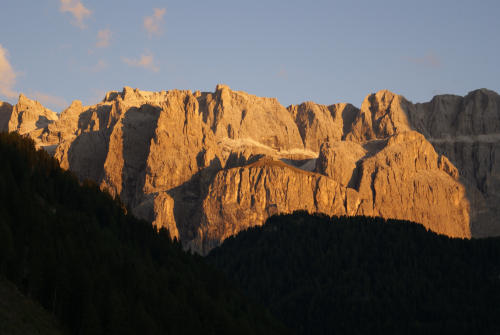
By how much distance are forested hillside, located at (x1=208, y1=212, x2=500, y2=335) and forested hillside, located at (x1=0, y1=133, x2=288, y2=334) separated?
84.3 feet

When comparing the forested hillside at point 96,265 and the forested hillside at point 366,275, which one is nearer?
the forested hillside at point 96,265

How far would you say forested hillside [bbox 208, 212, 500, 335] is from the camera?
147 metres

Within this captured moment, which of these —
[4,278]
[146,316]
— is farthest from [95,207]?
[4,278]

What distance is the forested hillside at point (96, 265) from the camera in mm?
83188

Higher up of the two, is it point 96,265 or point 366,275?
point 366,275

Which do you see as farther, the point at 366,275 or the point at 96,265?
the point at 366,275

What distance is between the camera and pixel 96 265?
9438 centimetres

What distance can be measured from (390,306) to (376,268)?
1647cm

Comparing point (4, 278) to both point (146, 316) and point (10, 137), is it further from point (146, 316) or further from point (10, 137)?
point (10, 137)

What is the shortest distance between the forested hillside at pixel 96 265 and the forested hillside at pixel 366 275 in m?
25.7

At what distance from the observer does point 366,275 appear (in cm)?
16325

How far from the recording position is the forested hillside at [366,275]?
483 ft

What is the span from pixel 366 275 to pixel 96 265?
256ft

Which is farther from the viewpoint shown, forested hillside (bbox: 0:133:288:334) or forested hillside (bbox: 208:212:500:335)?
forested hillside (bbox: 208:212:500:335)
